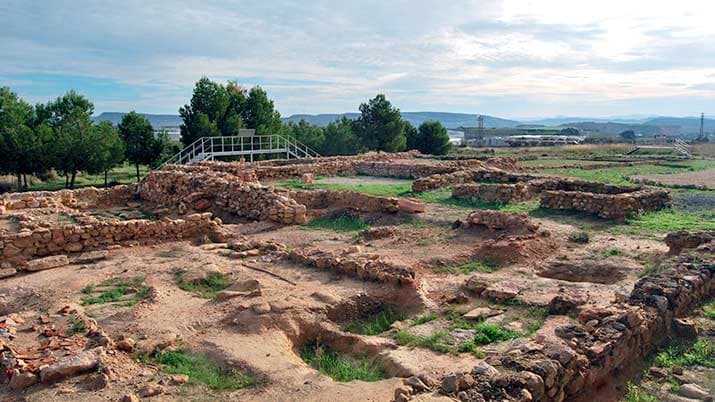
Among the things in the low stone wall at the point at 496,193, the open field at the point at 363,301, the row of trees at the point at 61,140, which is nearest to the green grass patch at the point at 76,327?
the open field at the point at 363,301

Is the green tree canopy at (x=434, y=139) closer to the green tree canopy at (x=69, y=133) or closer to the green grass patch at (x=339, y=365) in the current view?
the green tree canopy at (x=69, y=133)

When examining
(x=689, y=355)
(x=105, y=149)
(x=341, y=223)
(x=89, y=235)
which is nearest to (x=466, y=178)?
(x=341, y=223)

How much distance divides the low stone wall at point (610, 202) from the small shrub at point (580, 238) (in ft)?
8.03

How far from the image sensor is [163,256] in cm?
1259

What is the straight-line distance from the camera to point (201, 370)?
7027 millimetres

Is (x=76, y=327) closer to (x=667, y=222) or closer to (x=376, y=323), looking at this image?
(x=376, y=323)

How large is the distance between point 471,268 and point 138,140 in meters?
34.9

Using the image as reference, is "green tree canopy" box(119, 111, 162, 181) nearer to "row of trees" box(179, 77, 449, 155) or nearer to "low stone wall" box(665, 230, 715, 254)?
"row of trees" box(179, 77, 449, 155)

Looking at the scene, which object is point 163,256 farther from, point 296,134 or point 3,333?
point 296,134

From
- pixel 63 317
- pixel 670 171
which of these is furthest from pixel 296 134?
pixel 63 317

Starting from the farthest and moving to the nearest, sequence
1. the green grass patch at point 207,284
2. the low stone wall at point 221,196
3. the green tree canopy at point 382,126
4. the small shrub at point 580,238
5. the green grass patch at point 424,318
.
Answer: the green tree canopy at point 382,126 < the low stone wall at point 221,196 < the small shrub at point 580,238 < the green grass patch at point 207,284 < the green grass patch at point 424,318

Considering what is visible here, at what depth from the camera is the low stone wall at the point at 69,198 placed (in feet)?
60.4

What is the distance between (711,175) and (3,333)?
29267 millimetres

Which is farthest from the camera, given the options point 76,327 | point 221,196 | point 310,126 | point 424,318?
point 310,126
